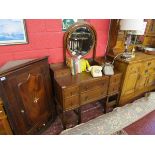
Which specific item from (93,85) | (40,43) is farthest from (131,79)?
(40,43)

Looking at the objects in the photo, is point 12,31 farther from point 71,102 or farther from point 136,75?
point 136,75

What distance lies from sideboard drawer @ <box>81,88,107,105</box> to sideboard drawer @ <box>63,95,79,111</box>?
11cm

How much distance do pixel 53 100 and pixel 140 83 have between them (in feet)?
5.49

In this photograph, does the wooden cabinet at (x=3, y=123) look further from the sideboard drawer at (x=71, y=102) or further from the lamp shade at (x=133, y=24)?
the lamp shade at (x=133, y=24)

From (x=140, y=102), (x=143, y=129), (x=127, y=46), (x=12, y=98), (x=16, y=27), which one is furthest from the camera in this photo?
(x=140, y=102)

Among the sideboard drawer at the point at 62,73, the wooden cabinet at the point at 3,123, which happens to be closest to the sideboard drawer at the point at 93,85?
the sideboard drawer at the point at 62,73

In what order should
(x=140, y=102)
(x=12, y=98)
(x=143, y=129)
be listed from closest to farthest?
(x=143, y=129), (x=12, y=98), (x=140, y=102)

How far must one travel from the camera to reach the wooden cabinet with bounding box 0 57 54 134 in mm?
1225

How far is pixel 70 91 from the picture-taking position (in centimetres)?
161

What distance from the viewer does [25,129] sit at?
1.50 meters
